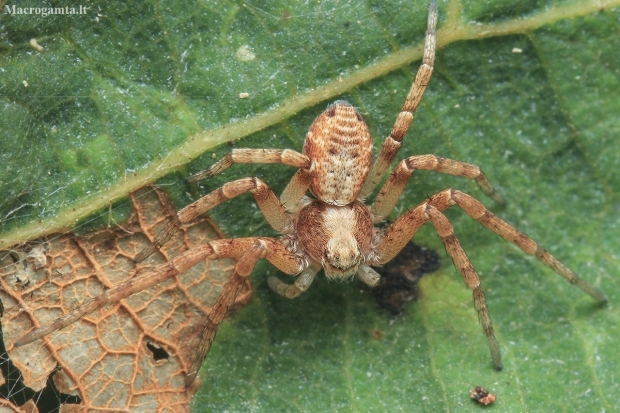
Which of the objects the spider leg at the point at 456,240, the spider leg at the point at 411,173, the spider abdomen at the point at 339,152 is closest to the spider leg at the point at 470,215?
the spider leg at the point at 456,240

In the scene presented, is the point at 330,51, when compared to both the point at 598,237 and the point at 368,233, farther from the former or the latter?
the point at 598,237

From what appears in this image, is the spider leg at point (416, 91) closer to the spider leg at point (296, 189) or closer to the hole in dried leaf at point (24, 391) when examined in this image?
the spider leg at point (296, 189)

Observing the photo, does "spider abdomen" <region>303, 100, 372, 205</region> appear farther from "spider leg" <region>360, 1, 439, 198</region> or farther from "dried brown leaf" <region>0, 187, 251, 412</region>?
"dried brown leaf" <region>0, 187, 251, 412</region>

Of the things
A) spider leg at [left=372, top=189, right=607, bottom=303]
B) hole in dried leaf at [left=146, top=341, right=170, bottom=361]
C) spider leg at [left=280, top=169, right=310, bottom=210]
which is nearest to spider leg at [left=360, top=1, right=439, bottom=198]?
spider leg at [left=372, top=189, right=607, bottom=303]

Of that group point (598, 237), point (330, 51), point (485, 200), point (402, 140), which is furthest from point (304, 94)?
point (598, 237)

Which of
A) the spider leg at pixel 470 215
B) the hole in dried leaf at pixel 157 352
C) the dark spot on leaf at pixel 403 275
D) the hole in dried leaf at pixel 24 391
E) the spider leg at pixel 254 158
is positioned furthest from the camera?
the dark spot on leaf at pixel 403 275

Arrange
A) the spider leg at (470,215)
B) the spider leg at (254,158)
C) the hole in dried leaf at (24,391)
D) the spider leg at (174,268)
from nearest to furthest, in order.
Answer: the spider leg at (174,268) → the hole in dried leaf at (24,391) → the spider leg at (254,158) → the spider leg at (470,215)
